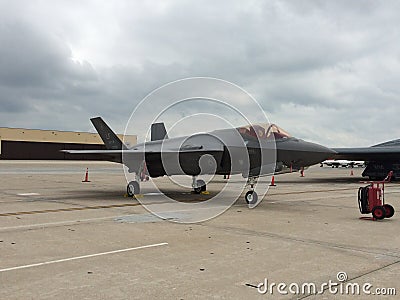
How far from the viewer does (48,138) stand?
77.4m

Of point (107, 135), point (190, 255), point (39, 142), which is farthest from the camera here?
point (39, 142)

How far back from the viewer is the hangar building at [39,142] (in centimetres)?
7325

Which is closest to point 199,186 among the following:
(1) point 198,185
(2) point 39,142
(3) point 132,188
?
(1) point 198,185

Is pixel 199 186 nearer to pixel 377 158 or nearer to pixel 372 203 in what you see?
A: pixel 372 203

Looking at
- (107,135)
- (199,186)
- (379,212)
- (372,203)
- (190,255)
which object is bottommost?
(190,255)

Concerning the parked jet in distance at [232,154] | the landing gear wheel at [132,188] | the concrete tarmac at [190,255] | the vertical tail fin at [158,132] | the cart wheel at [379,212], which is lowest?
the concrete tarmac at [190,255]

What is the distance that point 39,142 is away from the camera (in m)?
76.9

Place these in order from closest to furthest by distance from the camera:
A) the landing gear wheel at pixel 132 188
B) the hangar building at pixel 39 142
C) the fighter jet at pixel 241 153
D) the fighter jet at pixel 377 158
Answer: the fighter jet at pixel 241 153 → the landing gear wheel at pixel 132 188 → the fighter jet at pixel 377 158 → the hangar building at pixel 39 142

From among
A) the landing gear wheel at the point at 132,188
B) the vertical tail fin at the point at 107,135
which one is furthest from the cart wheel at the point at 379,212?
the vertical tail fin at the point at 107,135

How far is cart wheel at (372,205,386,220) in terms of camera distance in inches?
392

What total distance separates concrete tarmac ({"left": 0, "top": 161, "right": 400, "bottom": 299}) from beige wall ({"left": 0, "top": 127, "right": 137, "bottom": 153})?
68283mm

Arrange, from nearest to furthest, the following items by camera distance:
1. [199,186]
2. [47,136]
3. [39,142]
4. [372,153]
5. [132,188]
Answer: [132,188] → [199,186] → [372,153] → [39,142] → [47,136]

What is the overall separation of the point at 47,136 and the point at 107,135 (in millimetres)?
63827

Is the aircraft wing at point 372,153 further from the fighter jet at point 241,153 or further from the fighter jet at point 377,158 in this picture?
the fighter jet at point 241,153
